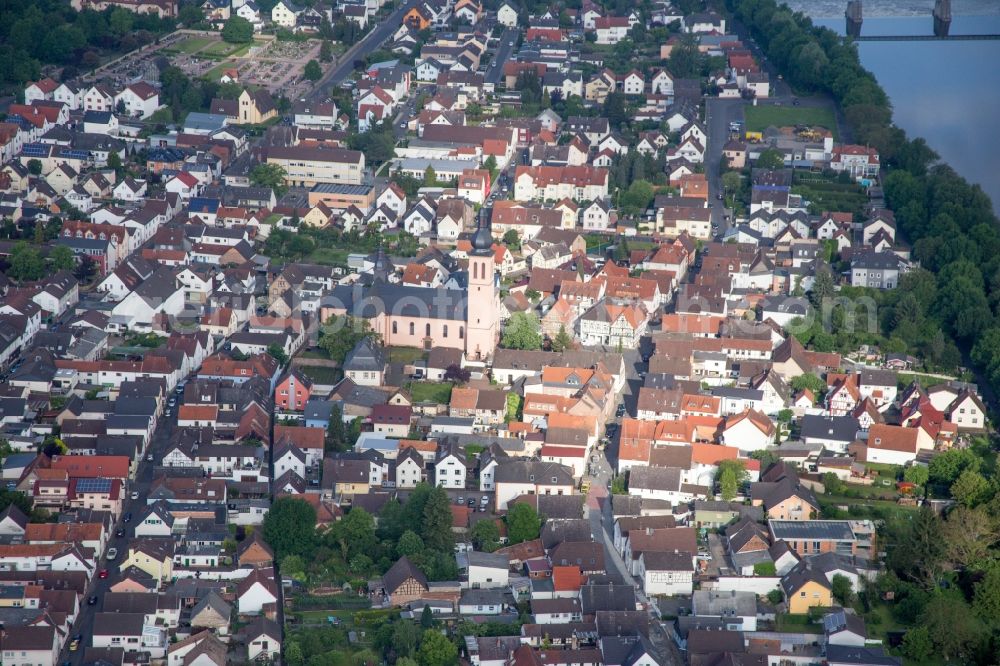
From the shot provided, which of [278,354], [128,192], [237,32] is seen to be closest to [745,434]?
[278,354]

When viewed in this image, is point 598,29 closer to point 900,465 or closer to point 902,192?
point 902,192

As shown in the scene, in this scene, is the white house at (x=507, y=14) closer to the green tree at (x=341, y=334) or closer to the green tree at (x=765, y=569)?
the green tree at (x=341, y=334)

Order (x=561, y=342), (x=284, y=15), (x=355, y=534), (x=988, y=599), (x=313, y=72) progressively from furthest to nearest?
(x=284, y=15), (x=313, y=72), (x=561, y=342), (x=355, y=534), (x=988, y=599)

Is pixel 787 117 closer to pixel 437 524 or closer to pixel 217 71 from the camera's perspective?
pixel 217 71

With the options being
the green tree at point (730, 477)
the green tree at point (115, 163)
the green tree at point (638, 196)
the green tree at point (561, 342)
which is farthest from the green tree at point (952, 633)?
the green tree at point (115, 163)

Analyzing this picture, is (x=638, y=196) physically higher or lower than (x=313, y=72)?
lower

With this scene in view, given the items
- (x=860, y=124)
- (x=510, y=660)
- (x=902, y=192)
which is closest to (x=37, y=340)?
(x=510, y=660)
